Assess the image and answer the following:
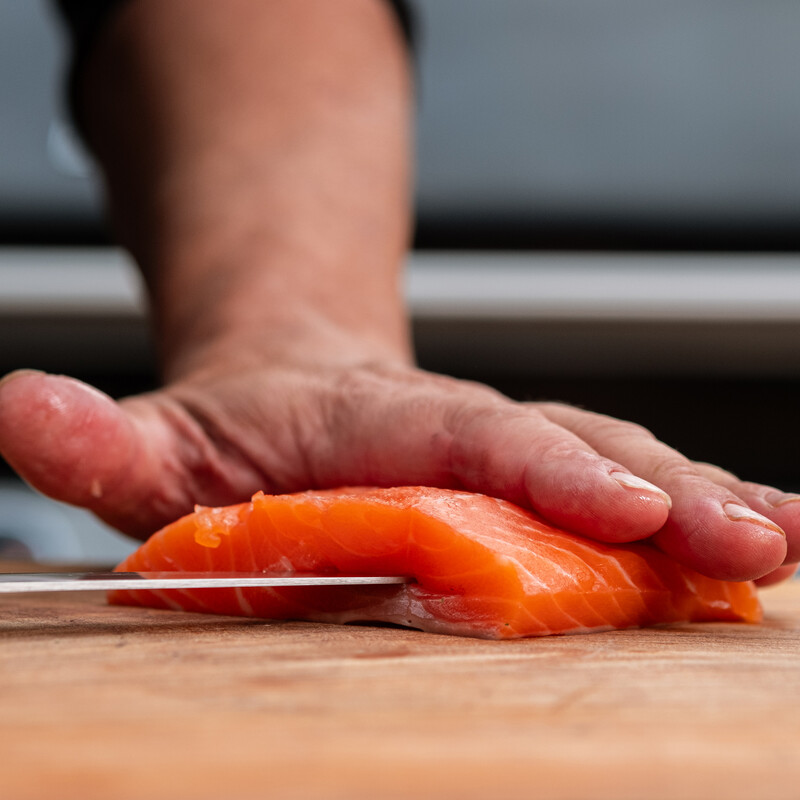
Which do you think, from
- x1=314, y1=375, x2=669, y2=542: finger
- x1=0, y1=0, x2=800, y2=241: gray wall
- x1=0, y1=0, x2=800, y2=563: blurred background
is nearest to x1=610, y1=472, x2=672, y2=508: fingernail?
x1=314, y1=375, x2=669, y2=542: finger

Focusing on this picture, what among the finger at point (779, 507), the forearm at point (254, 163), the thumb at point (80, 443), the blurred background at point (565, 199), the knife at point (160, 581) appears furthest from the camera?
the blurred background at point (565, 199)

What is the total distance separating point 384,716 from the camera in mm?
724

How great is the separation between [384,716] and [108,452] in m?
0.93

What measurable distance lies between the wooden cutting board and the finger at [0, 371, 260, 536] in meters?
0.42

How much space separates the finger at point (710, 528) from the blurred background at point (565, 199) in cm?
266

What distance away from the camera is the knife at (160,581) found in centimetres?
98

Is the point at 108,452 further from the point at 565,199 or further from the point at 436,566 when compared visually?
the point at 565,199

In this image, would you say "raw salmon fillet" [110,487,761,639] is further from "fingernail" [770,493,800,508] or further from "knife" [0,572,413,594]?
"fingernail" [770,493,800,508]

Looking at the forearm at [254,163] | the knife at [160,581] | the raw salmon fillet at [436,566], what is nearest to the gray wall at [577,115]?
the forearm at [254,163]

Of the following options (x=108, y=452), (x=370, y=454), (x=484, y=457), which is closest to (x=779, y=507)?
(x=484, y=457)

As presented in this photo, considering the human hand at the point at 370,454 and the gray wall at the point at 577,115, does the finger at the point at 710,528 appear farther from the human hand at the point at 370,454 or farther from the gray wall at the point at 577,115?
the gray wall at the point at 577,115

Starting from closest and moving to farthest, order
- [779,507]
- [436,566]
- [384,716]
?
1. [384,716]
2. [436,566]
3. [779,507]

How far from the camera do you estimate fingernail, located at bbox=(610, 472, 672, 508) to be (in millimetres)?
1209

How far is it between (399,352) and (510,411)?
718 millimetres
